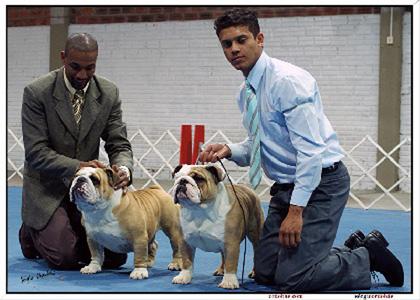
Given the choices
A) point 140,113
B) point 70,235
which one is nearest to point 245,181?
point 140,113

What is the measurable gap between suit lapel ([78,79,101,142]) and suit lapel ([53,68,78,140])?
5 centimetres

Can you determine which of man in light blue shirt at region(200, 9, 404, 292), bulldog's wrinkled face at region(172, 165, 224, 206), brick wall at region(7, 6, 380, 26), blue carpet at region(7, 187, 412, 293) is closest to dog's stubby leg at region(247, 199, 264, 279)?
man in light blue shirt at region(200, 9, 404, 292)

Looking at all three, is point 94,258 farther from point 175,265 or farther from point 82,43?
point 82,43

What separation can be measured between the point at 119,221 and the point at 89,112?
0.57m

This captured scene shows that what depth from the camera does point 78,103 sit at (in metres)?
3.32

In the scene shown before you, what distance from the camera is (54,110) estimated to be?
3.25 meters

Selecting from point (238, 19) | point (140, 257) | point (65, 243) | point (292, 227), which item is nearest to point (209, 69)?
point (65, 243)

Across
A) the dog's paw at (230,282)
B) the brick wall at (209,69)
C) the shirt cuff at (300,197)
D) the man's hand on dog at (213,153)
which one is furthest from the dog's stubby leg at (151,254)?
the brick wall at (209,69)

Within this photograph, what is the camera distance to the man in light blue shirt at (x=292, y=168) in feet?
8.83

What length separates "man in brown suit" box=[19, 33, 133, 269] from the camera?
3.23m

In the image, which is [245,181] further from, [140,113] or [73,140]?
[73,140]

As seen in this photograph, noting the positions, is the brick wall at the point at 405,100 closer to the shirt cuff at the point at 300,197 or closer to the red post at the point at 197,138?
the red post at the point at 197,138

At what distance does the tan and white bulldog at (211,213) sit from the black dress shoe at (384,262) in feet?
1.91

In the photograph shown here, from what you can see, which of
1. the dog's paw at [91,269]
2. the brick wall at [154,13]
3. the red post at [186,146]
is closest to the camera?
the dog's paw at [91,269]
